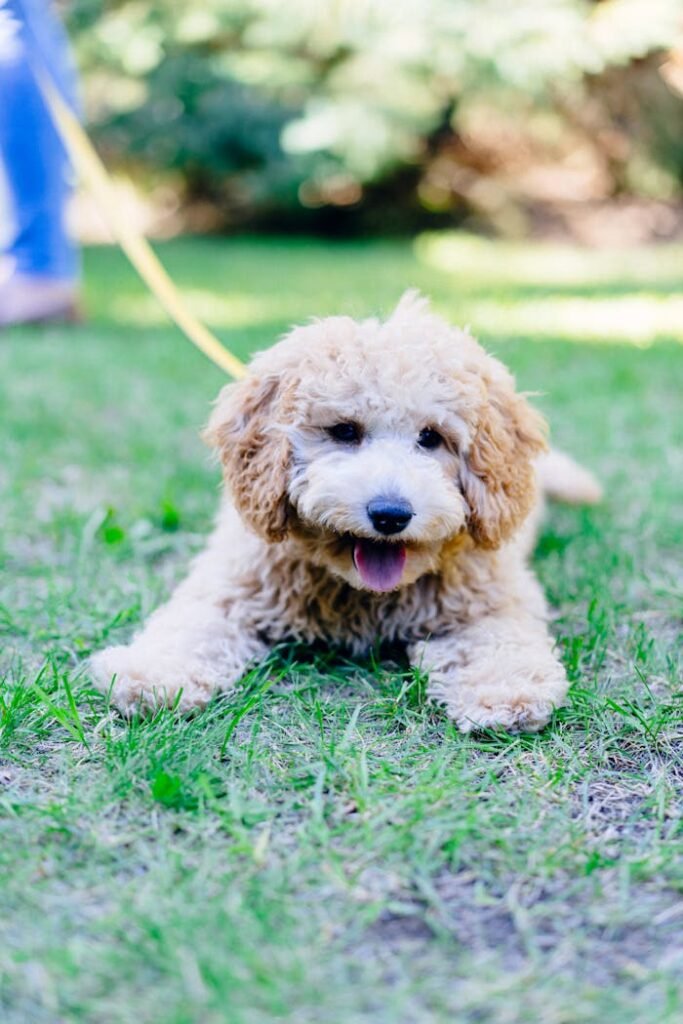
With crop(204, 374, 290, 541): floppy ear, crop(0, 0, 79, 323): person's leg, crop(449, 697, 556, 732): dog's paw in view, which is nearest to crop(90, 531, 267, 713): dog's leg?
crop(204, 374, 290, 541): floppy ear

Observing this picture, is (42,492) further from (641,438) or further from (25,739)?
(641,438)

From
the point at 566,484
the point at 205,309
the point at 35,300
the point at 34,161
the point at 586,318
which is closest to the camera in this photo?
the point at 566,484

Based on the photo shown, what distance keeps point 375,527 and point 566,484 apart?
1.82 m

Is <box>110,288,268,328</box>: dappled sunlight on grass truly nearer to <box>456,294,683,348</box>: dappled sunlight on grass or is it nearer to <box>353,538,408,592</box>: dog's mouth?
<box>456,294,683,348</box>: dappled sunlight on grass

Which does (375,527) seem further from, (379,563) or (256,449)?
(256,449)

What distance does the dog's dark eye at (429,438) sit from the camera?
2945 millimetres

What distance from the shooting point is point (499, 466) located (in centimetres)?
295

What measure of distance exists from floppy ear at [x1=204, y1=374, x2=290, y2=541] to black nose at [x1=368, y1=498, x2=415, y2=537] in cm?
29

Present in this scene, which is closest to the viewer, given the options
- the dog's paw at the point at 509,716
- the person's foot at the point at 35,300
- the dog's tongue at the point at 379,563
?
the dog's paw at the point at 509,716

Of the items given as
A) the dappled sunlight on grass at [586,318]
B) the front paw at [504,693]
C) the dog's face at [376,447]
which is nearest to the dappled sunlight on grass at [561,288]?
the dappled sunlight on grass at [586,318]

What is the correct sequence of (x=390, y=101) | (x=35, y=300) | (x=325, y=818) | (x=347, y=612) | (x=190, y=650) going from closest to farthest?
1. (x=325, y=818)
2. (x=190, y=650)
3. (x=347, y=612)
4. (x=35, y=300)
5. (x=390, y=101)

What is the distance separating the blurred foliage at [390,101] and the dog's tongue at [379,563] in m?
8.88

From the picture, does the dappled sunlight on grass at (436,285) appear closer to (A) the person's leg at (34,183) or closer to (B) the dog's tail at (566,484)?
(A) the person's leg at (34,183)

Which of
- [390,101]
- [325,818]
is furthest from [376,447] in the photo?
[390,101]
